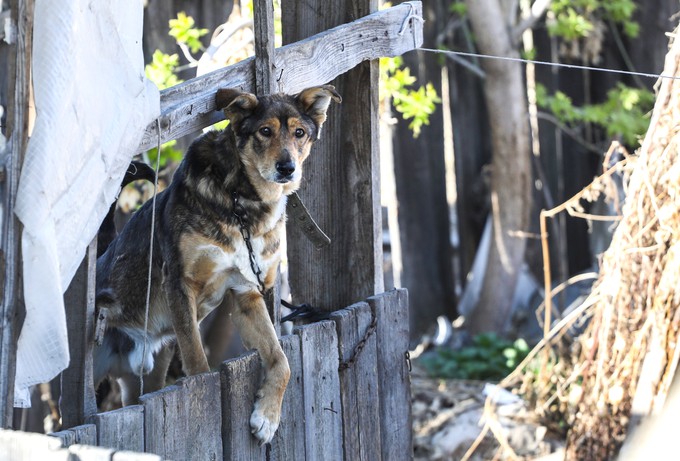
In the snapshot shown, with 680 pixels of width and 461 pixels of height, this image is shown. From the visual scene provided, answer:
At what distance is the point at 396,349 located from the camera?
4535 millimetres

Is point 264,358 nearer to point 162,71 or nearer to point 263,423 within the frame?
point 263,423

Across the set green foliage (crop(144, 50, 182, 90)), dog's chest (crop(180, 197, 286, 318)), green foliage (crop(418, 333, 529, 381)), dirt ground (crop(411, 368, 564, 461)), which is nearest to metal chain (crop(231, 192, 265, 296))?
dog's chest (crop(180, 197, 286, 318))

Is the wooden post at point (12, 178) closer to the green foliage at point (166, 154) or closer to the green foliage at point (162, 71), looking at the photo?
the green foliage at point (162, 71)

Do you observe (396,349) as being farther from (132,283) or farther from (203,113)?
(203,113)

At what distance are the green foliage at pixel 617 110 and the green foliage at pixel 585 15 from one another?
0.53m

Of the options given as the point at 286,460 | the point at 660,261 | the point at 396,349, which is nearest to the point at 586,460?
the point at 660,261

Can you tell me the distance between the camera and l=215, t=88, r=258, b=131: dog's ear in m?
3.53

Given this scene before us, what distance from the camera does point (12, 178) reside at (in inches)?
103

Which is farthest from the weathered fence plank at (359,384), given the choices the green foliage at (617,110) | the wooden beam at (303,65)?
the green foliage at (617,110)

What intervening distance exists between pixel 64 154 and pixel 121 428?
2.70ft

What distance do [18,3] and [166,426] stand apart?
134 centimetres

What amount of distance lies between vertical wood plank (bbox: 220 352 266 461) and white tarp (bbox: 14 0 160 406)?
78cm

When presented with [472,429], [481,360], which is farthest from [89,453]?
[481,360]

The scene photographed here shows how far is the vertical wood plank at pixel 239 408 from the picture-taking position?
333 cm
